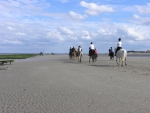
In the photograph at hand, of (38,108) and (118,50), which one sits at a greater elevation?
(118,50)

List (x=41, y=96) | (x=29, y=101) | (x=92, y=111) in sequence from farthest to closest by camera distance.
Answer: (x=41, y=96), (x=29, y=101), (x=92, y=111)

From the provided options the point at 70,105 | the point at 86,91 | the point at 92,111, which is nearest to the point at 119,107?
the point at 92,111

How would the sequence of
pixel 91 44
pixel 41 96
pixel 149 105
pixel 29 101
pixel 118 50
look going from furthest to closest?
pixel 91 44 → pixel 118 50 → pixel 41 96 → pixel 29 101 → pixel 149 105

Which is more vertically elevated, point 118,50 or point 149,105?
point 118,50

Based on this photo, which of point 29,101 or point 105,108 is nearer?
point 105,108

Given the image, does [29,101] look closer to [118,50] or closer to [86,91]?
[86,91]

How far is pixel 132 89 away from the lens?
9.20m

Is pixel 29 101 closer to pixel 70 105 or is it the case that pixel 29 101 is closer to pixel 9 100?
pixel 9 100

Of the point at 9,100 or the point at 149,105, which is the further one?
the point at 9,100

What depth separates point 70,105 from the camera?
683 cm

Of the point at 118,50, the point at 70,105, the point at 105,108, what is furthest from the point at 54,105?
the point at 118,50

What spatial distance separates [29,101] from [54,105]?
37.0 inches

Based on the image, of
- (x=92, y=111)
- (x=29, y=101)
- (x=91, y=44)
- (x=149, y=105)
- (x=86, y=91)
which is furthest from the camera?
(x=91, y=44)

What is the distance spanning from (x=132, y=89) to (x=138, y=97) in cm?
148
